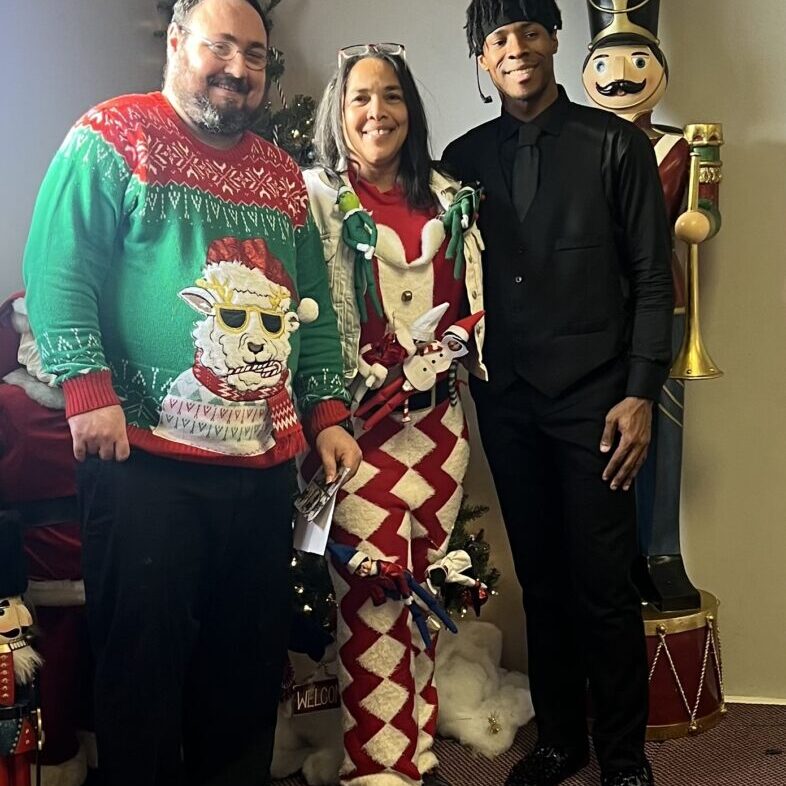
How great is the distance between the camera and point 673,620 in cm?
212

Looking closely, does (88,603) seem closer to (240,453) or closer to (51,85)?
(240,453)

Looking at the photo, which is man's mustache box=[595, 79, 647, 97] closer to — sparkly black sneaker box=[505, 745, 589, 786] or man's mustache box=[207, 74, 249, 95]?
man's mustache box=[207, 74, 249, 95]

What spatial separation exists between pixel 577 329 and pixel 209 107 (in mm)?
735

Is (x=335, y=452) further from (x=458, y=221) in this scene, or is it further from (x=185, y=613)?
(x=458, y=221)

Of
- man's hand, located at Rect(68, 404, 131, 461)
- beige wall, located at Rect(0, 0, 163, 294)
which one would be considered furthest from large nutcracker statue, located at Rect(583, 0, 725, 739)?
man's hand, located at Rect(68, 404, 131, 461)

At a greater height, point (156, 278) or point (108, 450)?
point (156, 278)

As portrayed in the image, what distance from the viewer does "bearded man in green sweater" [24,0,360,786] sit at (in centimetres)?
132

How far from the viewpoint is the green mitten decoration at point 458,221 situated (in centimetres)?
174

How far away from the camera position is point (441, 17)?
239cm

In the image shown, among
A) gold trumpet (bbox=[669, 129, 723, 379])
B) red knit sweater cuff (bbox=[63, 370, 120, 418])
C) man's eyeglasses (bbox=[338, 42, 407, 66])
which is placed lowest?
red knit sweater cuff (bbox=[63, 370, 120, 418])

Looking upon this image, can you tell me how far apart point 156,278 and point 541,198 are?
0.73 m

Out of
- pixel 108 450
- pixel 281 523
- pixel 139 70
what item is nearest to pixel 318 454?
pixel 281 523

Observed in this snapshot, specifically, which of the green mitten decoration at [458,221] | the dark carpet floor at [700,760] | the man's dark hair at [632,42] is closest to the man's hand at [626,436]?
the green mitten decoration at [458,221]

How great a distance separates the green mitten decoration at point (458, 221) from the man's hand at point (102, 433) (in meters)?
0.69
